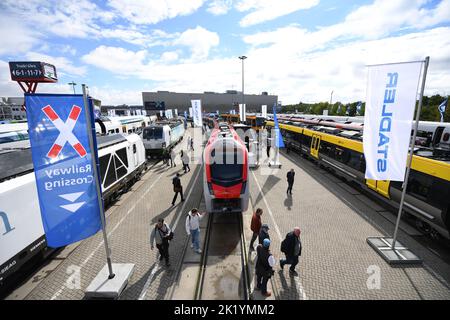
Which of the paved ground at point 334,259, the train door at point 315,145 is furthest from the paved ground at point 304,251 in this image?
the train door at point 315,145

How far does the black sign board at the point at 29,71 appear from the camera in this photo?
120ft

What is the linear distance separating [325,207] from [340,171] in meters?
4.28

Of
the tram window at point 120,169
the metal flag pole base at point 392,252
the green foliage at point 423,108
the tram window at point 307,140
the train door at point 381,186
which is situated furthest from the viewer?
the green foliage at point 423,108

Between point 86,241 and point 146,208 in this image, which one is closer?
point 86,241

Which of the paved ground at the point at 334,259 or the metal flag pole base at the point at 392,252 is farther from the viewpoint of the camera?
the metal flag pole base at the point at 392,252

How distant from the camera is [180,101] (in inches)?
3848

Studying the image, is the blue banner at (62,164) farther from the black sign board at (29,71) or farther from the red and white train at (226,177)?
the black sign board at (29,71)

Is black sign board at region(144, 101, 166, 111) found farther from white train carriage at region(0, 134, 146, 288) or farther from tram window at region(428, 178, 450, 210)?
tram window at region(428, 178, 450, 210)

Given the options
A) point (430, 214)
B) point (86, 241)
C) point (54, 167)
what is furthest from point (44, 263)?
point (430, 214)

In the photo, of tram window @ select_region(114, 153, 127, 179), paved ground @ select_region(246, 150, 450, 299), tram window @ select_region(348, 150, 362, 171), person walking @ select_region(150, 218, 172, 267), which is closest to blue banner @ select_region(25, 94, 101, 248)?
person walking @ select_region(150, 218, 172, 267)

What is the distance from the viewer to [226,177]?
8.52 m

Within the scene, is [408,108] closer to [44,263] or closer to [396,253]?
[396,253]

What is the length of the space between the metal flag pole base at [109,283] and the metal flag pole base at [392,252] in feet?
25.4

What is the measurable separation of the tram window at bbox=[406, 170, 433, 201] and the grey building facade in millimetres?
84613
